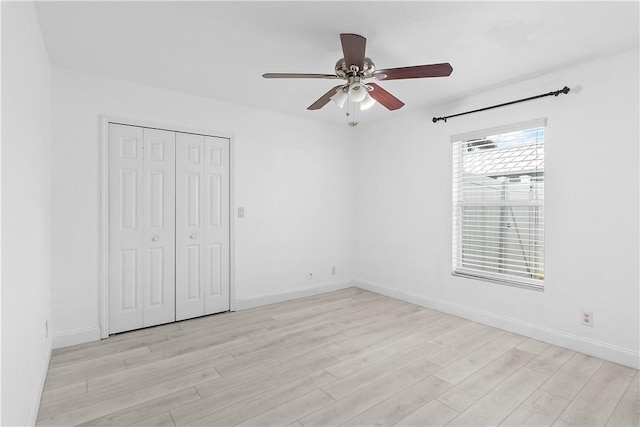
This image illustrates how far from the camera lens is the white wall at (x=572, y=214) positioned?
2.65 meters

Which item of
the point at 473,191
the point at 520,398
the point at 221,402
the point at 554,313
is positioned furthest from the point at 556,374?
the point at 221,402

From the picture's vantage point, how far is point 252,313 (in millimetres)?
3912

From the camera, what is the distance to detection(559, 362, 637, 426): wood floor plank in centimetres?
198

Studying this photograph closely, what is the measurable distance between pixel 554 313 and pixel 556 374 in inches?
29.2

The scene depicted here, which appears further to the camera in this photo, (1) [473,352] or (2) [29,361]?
(1) [473,352]

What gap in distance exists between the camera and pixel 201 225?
149 inches

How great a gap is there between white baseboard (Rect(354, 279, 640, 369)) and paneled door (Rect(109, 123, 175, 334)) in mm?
2956

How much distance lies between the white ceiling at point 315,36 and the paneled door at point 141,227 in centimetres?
64

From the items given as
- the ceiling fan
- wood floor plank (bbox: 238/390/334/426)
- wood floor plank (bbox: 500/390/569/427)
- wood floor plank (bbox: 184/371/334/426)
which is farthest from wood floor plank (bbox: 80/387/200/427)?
the ceiling fan

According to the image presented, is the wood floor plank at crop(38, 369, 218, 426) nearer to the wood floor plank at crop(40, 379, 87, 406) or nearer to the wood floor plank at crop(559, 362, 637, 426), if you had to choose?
the wood floor plank at crop(40, 379, 87, 406)

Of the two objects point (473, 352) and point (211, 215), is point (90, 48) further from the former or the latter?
point (473, 352)

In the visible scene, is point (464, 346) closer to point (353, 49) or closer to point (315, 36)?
point (353, 49)

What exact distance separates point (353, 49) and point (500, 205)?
235cm

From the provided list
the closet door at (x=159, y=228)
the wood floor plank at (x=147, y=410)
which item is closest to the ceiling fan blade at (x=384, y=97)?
the closet door at (x=159, y=228)
